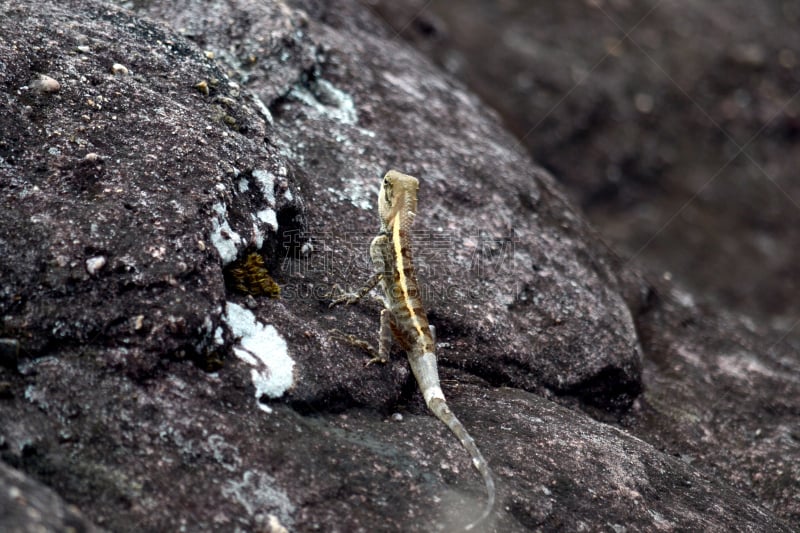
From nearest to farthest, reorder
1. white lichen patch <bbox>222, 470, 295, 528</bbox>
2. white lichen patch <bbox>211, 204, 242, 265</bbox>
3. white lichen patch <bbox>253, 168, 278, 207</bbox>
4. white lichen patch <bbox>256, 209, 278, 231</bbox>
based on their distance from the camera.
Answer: white lichen patch <bbox>222, 470, 295, 528</bbox>, white lichen patch <bbox>211, 204, 242, 265</bbox>, white lichen patch <bbox>256, 209, 278, 231</bbox>, white lichen patch <bbox>253, 168, 278, 207</bbox>

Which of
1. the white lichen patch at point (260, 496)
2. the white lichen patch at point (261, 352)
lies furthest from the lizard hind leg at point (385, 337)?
the white lichen patch at point (260, 496)

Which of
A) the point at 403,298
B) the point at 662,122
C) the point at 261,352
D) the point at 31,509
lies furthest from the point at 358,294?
the point at 662,122

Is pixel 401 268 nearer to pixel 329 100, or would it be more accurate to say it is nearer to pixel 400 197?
pixel 400 197

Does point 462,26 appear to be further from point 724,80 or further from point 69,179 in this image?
point 69,179

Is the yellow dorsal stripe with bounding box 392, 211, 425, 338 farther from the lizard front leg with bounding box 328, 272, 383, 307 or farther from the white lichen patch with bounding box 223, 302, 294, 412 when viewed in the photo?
the white lichen patch with bounding box 223, 302, 294, 412

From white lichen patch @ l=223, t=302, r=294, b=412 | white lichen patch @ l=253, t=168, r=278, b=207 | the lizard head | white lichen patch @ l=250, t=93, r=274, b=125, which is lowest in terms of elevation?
white lichen patch @ l=223, t=302, r=294, b=412

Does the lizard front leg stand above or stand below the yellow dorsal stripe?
below

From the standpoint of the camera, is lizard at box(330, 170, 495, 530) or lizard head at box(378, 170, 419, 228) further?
lizard head at box(378, 170, 419, 228)

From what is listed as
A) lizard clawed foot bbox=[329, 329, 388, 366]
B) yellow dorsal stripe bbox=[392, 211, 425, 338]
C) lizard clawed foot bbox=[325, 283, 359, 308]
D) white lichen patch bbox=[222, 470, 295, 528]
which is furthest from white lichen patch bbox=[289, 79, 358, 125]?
white lichen patch bbox=[222, 470, 295, 528]
